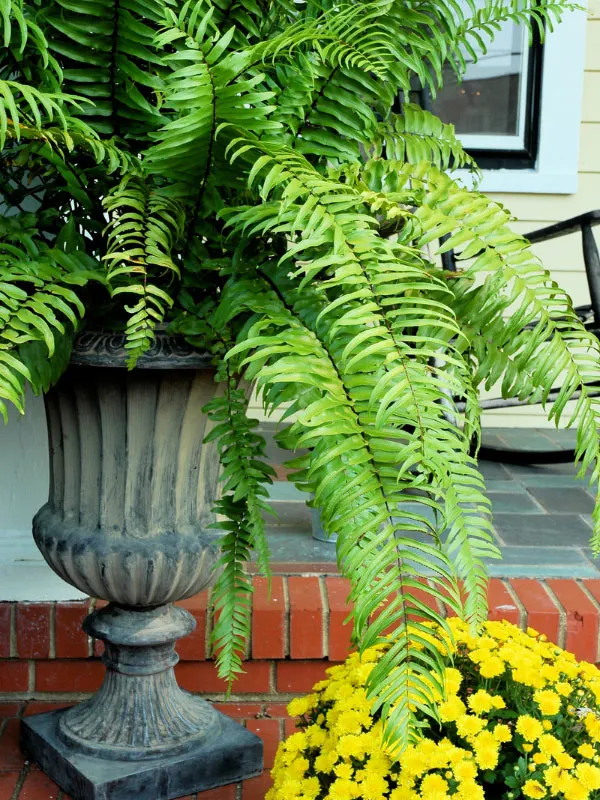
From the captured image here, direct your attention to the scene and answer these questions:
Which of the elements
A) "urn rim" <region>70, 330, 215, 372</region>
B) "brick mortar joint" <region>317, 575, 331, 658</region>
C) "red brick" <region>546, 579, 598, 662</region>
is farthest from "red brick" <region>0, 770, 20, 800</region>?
"red brick" <region>546, 579, 598, 662</region>

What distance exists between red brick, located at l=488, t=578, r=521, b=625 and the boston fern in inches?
26.5

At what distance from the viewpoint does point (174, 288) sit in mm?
1305

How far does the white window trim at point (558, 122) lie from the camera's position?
3.48 meters

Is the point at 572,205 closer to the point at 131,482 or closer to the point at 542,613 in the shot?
the point at 542,613

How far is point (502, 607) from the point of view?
1.88 meters

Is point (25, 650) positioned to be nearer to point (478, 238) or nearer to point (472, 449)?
point (478, 238)

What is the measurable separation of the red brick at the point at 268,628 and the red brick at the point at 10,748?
1.46 feet

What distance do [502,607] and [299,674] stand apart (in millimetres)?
404

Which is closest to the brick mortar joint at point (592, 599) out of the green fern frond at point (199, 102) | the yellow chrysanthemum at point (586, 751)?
the yellow chrysanthemum at point (586, 751)

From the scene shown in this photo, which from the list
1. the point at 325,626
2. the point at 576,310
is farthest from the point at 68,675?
the point at 576,310

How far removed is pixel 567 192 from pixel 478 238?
8.54ft

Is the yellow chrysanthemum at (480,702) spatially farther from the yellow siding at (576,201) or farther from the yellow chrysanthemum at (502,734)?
the yellow siding at (576,201)

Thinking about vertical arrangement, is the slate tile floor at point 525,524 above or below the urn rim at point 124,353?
below

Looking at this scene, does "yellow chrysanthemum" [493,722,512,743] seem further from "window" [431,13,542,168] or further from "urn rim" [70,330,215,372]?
"window" [431,13,542,168]
